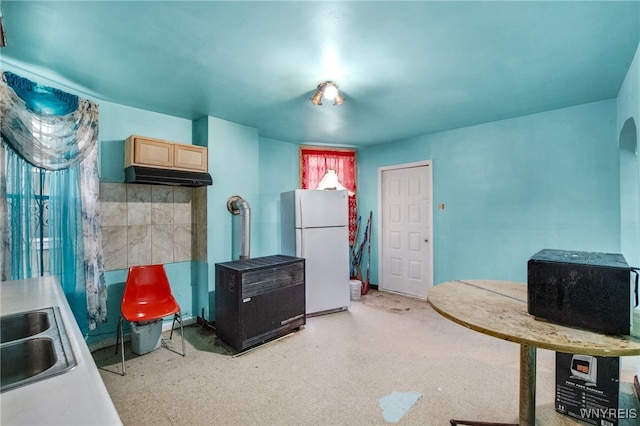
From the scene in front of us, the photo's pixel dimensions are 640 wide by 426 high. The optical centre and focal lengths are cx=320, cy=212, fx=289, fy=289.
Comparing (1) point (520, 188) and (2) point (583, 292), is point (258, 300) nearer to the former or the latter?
(2) point (583, 292)

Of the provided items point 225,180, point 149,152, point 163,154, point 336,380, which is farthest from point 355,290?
point 149,152

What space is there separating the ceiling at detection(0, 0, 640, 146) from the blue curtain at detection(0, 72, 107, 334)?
259mm

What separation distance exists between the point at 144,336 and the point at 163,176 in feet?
5.06

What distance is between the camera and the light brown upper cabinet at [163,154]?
2.83 metres

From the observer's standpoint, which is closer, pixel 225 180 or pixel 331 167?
pixel 225 180

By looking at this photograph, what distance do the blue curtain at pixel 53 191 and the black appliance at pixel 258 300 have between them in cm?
112

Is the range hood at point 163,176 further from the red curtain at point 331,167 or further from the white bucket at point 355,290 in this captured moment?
the white bucket at point 355,290

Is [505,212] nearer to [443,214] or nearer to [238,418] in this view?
[443,214]

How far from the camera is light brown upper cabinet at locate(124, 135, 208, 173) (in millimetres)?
2826

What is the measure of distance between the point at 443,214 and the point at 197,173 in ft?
10.8

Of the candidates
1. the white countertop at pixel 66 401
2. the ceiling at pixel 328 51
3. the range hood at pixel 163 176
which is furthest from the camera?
the range hood at pixel 163 176

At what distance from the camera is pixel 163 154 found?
298cm

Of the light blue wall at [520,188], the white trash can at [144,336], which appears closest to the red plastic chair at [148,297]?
the white trash can at [144,336]

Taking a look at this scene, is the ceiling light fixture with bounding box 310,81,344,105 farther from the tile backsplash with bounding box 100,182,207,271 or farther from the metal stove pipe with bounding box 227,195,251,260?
the tile backsplash with bounding box 100,182,207,271
